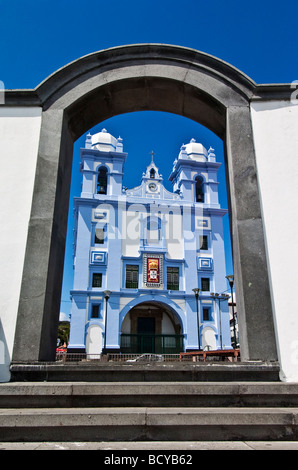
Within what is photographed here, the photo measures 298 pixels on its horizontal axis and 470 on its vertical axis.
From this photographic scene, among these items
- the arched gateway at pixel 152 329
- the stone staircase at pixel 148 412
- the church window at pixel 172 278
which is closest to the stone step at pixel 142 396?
the stone staircase at pixel 148 412

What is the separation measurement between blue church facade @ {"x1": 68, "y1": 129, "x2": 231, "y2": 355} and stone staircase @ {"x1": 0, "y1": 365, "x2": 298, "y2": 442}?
88.1 feet

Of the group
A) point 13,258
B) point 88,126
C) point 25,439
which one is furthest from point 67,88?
point 25,439

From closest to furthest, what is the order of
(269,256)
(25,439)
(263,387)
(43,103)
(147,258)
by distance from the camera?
(25,439), (263,387), (269,256), (43,103), (147,258)

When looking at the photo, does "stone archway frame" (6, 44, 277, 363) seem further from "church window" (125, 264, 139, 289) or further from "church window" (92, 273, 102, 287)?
"church window" (125, 264, 139, 289)

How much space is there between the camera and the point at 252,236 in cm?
473

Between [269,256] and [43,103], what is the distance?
13.3 ft

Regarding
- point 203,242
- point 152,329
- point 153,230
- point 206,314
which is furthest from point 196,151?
point 152,329

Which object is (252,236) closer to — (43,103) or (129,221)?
(43,103)

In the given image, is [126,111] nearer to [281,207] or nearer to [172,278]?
[281,207]

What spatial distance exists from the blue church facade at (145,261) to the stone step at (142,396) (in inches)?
1055

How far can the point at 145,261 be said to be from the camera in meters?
33.0

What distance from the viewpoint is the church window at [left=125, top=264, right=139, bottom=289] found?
32.5 m

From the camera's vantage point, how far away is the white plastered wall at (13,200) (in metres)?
4.42

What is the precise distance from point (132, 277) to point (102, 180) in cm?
1024
